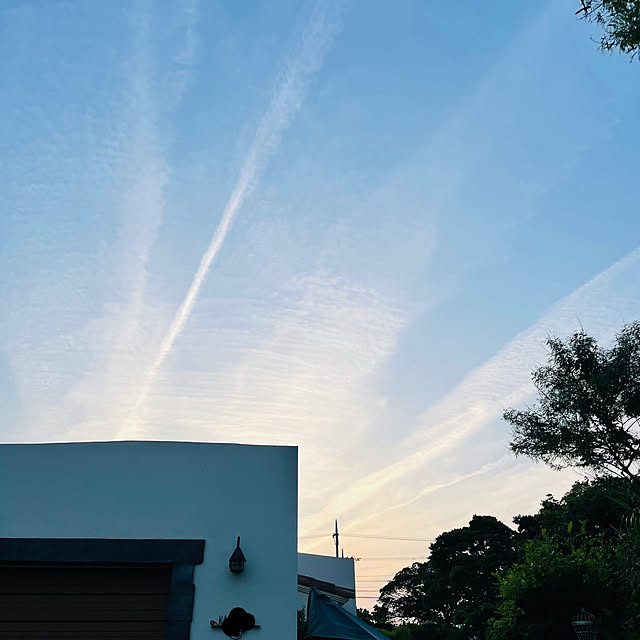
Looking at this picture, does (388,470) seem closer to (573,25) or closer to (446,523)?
(573,25)

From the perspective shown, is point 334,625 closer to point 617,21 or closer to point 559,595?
point 617,21

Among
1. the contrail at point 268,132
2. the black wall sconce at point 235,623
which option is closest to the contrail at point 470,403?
the contrail at point 268,132

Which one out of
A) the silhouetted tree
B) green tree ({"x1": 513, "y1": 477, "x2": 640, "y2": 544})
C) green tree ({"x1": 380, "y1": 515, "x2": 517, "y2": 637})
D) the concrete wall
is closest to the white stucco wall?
the silhouetted tree

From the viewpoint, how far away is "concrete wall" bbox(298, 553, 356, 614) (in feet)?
64.4

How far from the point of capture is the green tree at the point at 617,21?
5160mm

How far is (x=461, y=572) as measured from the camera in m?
24.7

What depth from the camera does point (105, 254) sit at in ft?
28.3

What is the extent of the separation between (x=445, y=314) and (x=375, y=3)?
428 centimetres

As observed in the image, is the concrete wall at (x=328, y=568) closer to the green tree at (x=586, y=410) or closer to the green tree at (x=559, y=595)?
the green tree at (x=586, y=410)

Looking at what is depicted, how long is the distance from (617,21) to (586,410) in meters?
13.9

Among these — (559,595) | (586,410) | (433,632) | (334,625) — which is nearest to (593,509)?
(586,410)

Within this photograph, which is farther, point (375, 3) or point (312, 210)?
point (312, 210)

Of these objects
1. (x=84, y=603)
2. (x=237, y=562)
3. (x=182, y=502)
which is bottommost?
(x=84, y=603)

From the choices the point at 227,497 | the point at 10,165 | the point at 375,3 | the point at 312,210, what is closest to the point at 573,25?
the point at 375,3
